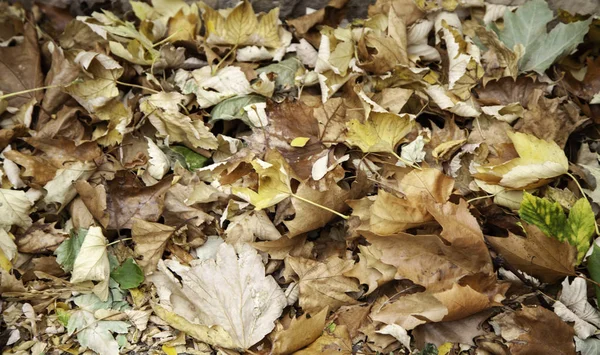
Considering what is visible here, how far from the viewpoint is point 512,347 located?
1.50 metres

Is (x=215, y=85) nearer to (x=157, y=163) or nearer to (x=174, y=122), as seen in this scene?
(x=174, y=122)

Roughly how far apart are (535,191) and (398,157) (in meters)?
0.47

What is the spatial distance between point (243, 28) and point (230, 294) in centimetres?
114

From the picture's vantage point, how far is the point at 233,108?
78.5 inches

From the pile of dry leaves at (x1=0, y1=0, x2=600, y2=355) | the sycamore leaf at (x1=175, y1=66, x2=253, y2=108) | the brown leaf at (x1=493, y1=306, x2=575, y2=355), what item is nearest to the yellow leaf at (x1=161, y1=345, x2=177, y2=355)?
the pile of dry leaves at (x1=0, y1=0, x2=600, y2=355)

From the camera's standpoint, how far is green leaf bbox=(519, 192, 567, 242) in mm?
1570

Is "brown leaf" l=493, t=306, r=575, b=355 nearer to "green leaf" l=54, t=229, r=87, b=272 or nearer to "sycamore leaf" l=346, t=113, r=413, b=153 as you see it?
"sycamore leaf" l=346, t=113, r=413, b=153

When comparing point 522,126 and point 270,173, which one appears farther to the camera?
point 522,126

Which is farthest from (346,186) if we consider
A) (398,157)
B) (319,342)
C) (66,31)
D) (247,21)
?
(66,31)

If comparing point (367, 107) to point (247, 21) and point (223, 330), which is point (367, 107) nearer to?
point (247, 21)

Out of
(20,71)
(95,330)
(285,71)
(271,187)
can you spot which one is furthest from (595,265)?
(20,71)

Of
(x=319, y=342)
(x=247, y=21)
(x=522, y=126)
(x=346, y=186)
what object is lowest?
(x=319, y=342)

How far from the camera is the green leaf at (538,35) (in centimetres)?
201

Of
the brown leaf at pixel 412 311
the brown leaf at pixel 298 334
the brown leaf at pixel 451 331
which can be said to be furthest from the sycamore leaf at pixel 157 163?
the brown leaf at pixel 451 331
